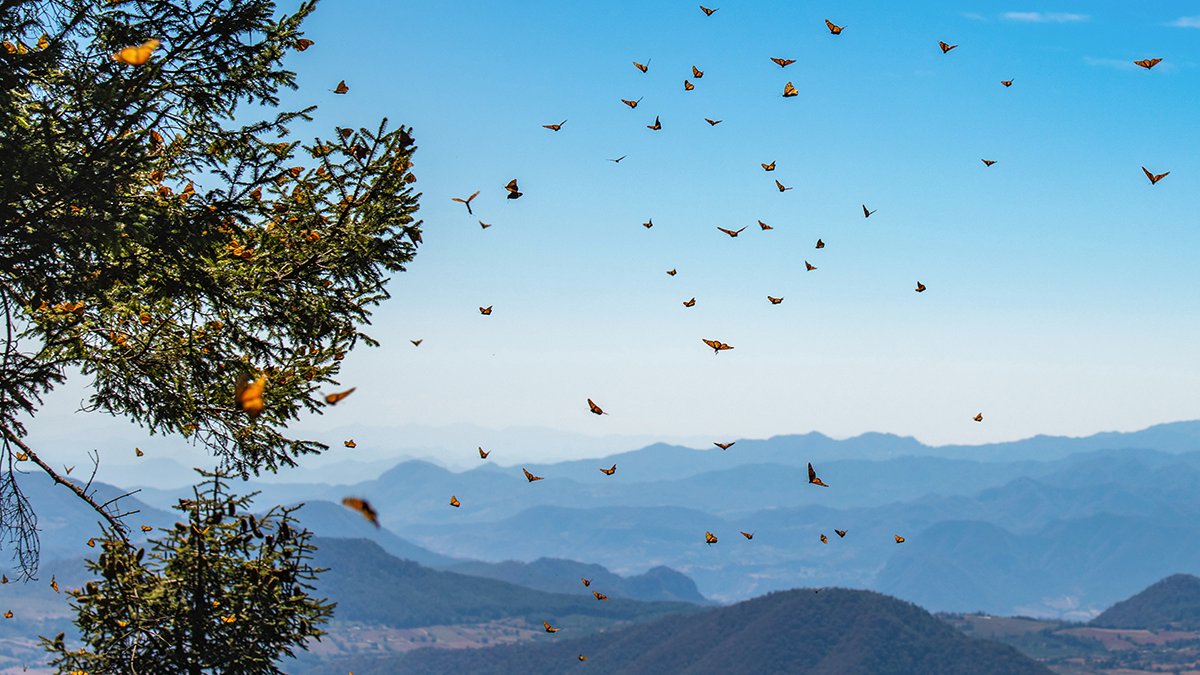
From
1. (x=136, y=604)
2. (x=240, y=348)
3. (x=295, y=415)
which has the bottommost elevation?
(x=136, y=604)

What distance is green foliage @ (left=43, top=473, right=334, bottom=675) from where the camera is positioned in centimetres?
834

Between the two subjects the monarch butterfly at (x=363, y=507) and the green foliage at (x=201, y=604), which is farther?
the green foliage at (x=201, y=604)

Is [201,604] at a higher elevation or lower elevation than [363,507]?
higher

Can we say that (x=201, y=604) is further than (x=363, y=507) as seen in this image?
Yes

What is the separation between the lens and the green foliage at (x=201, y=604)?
A: 27.4 feet

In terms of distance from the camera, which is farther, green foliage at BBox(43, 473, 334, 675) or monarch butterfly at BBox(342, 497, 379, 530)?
green foliage at BBox(43, 473, 334, 675)

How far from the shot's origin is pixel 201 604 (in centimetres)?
882

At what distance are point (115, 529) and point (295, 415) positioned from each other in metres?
2.20

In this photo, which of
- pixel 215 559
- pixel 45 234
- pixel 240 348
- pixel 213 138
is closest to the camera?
pixel 45 234

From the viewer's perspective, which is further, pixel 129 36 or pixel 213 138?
pixel 213 138

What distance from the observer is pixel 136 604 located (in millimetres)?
8547

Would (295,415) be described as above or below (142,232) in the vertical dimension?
below

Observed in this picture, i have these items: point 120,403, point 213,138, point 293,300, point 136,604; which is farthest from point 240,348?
point 136,604

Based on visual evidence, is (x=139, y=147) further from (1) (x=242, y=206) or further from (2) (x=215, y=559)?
(2) (x=215, y=559)
